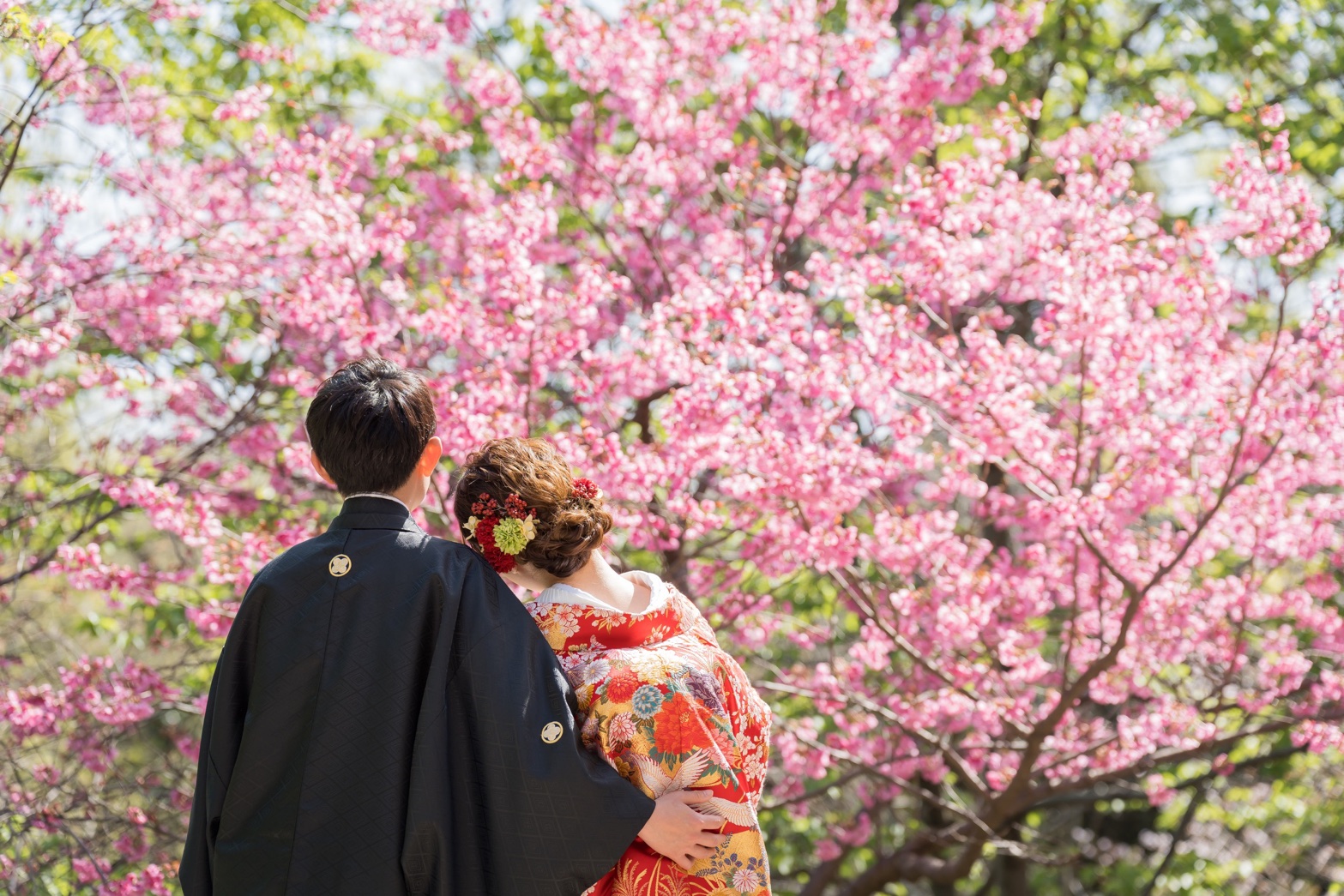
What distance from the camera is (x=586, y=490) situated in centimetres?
203

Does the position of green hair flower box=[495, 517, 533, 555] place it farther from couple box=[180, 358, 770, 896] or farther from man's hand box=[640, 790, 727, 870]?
man's hand box=[640, 790, 727, 870]

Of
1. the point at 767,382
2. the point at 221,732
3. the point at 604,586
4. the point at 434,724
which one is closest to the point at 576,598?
the point at 604,586

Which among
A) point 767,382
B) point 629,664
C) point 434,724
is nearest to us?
point 434,724

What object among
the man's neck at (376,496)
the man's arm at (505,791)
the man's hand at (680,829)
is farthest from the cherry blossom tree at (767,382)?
the man's hand at (680,829)

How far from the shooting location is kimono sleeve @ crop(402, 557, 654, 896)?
176 cm

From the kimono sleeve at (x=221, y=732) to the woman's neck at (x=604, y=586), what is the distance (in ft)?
1.65

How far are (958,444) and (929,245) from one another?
616mm

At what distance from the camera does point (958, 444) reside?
366 centimetres

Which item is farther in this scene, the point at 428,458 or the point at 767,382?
the point at 767,382

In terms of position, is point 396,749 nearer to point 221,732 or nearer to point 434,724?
point 434,724

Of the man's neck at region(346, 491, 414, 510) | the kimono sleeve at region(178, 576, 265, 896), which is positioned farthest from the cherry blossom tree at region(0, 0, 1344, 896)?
the man's neck at region(346, 491, 414, 510)

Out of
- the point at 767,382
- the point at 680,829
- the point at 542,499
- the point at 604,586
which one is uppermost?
the point at 767,382

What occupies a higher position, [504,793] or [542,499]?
[542,499]

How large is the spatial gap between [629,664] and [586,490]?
31 centimetres
